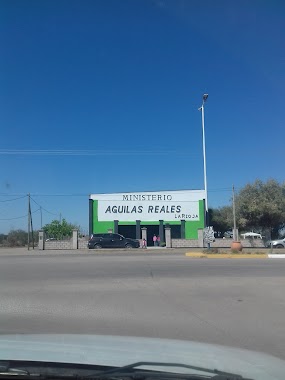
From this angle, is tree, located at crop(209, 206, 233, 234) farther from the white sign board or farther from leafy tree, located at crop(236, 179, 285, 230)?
leafy tree, located at crop(236, 179, 285, 230)

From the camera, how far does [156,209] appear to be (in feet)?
181

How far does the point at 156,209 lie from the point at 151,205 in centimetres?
76

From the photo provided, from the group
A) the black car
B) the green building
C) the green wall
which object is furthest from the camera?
the green building

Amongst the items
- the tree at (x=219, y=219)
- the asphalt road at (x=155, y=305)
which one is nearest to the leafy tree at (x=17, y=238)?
the tree at (x=219, y=219)

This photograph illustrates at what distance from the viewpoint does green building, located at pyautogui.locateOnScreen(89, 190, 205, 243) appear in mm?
54500

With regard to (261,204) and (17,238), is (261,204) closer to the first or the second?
(261,204)

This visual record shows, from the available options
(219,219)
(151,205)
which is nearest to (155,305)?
(151,205)

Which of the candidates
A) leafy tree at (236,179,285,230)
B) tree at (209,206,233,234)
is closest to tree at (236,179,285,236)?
leafy tree at (236,179,285,230)

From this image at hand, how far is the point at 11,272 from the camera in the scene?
1812cm

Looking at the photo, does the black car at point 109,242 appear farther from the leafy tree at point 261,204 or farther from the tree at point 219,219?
the tree at point 219,219

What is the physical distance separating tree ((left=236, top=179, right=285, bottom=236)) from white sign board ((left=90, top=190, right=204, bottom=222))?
632 centimetres

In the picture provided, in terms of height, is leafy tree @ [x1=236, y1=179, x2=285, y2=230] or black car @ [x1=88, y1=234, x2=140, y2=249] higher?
leafy tree @ [x1=236, y1=179, x2=285, y2=230]

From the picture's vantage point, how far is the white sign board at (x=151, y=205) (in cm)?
5453

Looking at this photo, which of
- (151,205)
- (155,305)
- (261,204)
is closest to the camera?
(155,305)
